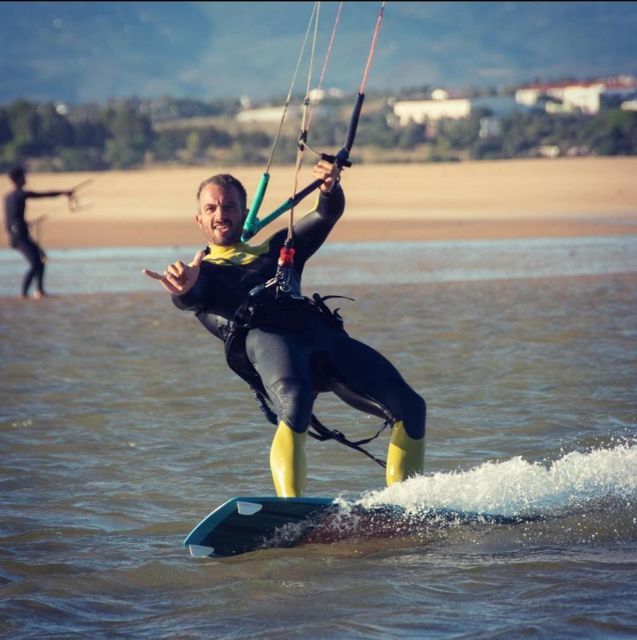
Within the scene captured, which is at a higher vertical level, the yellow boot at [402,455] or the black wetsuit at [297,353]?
the black wetsuit at [297,353]

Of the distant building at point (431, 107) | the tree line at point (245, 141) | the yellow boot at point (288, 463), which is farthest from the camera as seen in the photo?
the distant building at point (431, 107)

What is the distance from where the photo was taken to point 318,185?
651cm

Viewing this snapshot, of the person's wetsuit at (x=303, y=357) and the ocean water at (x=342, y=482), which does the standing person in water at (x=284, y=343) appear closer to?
the person's wetsuit at (x=303, y=357)

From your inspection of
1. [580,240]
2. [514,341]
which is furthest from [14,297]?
[580,240]

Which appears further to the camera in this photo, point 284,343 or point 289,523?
point 284,343

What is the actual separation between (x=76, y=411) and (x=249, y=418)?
4.24ft

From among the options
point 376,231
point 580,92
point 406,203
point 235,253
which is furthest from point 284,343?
point 580,92

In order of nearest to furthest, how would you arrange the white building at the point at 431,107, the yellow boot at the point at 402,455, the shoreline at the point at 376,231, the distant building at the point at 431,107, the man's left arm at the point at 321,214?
the yellow boot at the point at 402,455
the man's left arm at the point at 321,214
the shoreline at the point at 376,231
the white building at the point at 431,107
the distant building at the point at 431,107

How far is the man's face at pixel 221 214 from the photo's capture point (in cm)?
630

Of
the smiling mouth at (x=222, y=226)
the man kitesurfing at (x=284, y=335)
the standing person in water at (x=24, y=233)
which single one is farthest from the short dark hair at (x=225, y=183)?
the standing person in water at (x=24, y=233)

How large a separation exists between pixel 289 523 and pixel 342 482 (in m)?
1.46

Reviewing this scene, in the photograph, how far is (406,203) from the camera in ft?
109

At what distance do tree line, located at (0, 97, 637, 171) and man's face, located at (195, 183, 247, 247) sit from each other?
40.5 m

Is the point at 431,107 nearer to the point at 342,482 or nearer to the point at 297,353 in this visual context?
the point at 342,482
